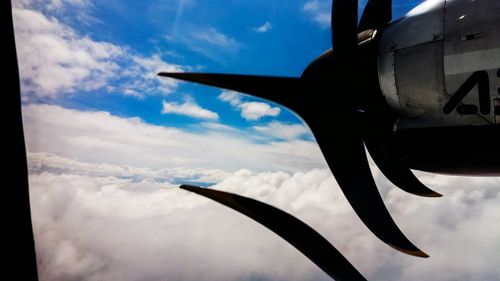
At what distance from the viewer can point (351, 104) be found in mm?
9172

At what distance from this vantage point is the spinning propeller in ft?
28.8

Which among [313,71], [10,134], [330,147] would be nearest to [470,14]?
[313,71]

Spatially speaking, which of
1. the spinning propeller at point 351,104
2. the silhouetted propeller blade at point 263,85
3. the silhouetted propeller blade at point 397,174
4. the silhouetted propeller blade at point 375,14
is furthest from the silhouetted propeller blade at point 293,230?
the silhouetted propeller blade at point 375,14

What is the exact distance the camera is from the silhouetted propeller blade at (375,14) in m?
9.95

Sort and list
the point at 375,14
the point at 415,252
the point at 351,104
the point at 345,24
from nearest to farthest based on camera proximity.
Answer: the point at 415,252 → the point at 345,24 → the point at 351,104 → the point at 375,14

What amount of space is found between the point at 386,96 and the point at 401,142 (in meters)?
1.27

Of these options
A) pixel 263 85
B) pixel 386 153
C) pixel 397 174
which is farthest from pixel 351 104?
pixel 397 174

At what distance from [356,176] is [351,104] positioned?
2079 millimetres

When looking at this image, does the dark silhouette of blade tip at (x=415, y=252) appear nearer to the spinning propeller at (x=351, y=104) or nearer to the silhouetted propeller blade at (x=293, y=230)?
the spinning propeller at (x=351, y=104)

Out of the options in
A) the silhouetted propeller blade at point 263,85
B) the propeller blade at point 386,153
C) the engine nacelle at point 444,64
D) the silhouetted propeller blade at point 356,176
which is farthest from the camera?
the silhouetted propeller blade at point 263,85

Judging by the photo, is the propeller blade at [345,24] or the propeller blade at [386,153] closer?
the propeller blade at [345,24]

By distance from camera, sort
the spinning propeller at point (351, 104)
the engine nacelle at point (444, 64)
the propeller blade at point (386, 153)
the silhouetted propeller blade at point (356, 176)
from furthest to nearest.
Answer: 1. the silhouetted propeller blade at point (356, 176)
2. the propeller blade at point (386, 153)
3. the spinning propeller at point (351, 104)
4. the engine nacelle at point (444, 64)

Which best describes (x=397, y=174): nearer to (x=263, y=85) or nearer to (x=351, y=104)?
(x=351, y=104)

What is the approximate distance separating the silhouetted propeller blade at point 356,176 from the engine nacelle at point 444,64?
4.88ft
